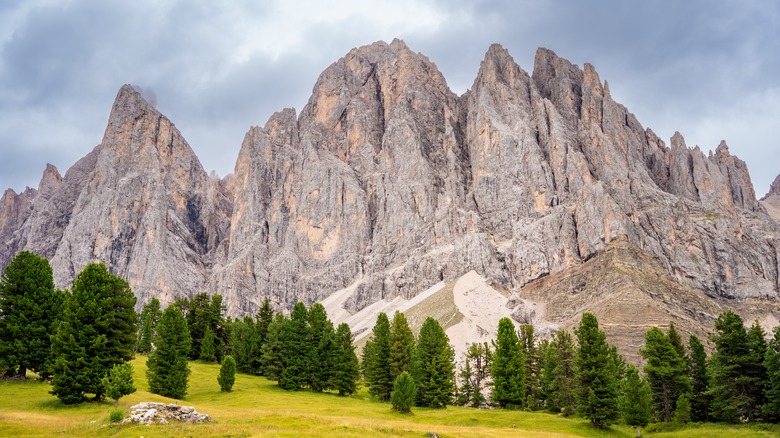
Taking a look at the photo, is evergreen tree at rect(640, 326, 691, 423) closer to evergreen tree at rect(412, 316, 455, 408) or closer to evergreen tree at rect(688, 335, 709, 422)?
evergreen tree at rect(688, 335, 709, 422)

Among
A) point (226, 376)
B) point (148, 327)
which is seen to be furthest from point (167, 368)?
point (148, 327)

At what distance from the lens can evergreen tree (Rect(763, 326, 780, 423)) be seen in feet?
162

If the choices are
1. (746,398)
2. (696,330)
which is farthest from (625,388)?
Answer: (696,330)

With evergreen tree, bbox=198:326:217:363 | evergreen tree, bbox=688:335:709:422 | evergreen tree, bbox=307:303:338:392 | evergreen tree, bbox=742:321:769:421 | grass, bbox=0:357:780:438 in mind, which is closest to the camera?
grass, bbox=0:357:780:438

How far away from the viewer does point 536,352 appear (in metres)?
82.1

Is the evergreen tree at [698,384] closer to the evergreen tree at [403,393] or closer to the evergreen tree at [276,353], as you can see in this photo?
the evergreen tree at [403,393]

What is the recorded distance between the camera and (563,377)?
69125 millimetres

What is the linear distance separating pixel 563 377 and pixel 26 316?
2235 inches

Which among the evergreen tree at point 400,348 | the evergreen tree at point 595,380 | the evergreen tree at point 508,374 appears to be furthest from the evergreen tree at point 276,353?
the evergreen tree at point 595,380

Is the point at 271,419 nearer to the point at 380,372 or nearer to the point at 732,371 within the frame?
the point at 380,372

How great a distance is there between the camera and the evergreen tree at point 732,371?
53625mm

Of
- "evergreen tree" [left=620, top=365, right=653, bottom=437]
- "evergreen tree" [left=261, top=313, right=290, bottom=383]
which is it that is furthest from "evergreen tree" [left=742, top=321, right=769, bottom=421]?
"evergreen tree" [left=261, top=313, right=290, bottom=383]

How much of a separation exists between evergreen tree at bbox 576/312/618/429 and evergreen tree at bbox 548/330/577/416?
7502 millimetres

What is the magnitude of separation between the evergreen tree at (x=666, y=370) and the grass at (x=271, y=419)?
5962 mm
